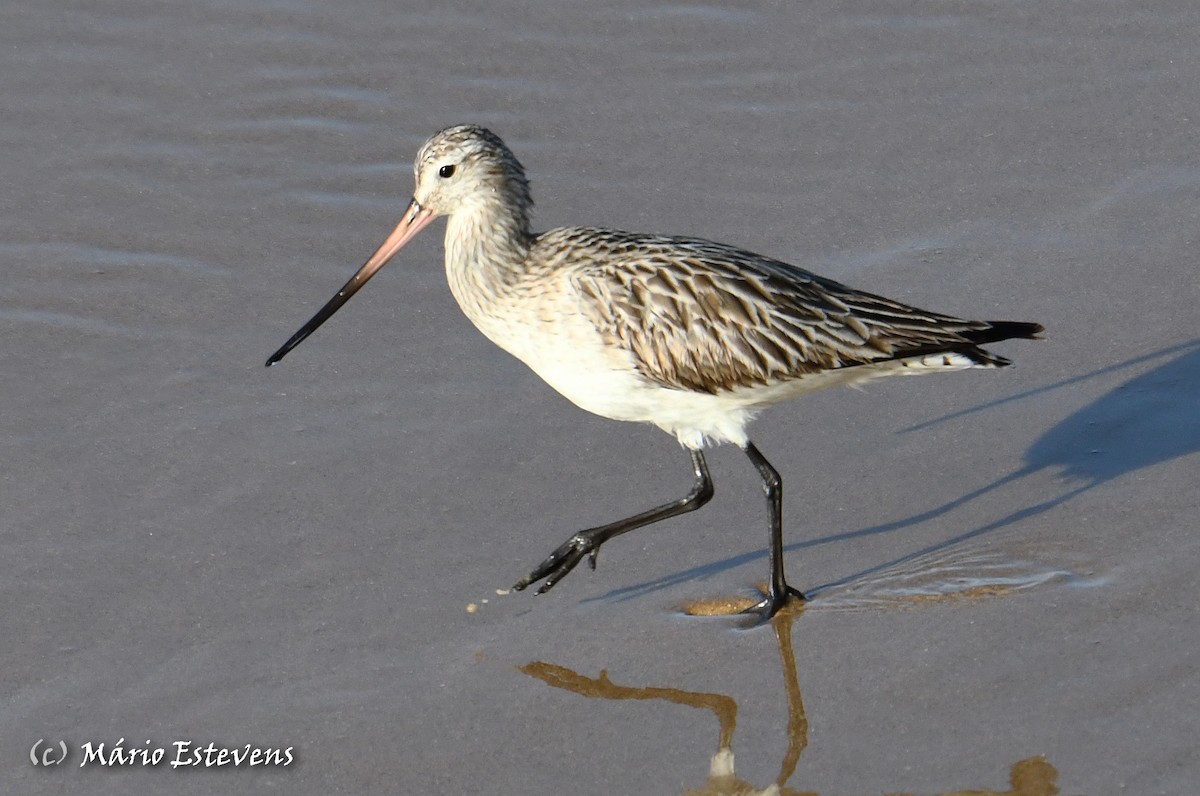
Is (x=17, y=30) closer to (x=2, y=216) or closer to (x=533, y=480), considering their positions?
(x=2, y=216)

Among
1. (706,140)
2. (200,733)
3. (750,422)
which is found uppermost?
(706,140)

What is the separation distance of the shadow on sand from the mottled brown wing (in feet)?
1.99

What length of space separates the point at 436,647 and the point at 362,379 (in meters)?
1.68

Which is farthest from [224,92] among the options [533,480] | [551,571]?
[551,571]

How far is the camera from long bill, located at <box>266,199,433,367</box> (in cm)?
627

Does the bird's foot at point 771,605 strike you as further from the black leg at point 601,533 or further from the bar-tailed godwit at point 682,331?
the black leg at point 601,533

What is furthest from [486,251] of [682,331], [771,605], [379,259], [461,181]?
[771,605]

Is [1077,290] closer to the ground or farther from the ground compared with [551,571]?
farther from the ground

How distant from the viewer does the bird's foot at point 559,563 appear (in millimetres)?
5719

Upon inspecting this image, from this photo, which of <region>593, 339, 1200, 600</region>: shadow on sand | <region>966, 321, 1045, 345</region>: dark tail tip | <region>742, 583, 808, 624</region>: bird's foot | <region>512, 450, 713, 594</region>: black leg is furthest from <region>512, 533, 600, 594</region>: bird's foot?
<region>966, 321, 1045, 345</region>: dark tail tip

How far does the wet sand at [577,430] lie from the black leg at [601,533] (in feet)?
0.34

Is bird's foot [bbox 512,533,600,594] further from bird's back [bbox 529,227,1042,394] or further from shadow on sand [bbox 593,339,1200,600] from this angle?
bird's back [bbox 529,227,1042,394]

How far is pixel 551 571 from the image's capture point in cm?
573

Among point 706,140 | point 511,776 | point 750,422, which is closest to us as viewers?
point 511,776
